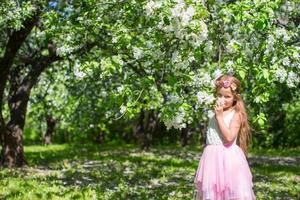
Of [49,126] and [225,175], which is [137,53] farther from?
[49,126]

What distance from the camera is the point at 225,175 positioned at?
7840 mm

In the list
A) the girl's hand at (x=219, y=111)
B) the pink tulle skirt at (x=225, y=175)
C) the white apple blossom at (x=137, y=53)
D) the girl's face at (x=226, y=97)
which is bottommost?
the pink tulle skirt at (x=225, y=175)

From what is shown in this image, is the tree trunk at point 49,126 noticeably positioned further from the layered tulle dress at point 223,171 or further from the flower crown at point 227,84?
the flower crown at point 227,84

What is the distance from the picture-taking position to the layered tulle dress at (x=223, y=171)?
781cm

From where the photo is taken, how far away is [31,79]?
20250 millimetres

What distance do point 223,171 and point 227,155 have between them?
233 millimetres

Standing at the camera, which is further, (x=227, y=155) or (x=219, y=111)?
(x=227, y=155)

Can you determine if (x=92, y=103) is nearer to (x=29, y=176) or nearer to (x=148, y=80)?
(x=29, y=176)

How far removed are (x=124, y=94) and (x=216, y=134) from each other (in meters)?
1.44

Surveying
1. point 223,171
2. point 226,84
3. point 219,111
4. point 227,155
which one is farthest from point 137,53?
point 223,171

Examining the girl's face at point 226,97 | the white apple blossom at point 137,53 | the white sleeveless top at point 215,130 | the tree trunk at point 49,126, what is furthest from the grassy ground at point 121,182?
the tree trunk at point 49,126

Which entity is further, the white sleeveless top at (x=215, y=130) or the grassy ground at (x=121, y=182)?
the grassy ground at (x=121, y=182)

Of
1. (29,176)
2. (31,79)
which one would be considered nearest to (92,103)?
(31,79)

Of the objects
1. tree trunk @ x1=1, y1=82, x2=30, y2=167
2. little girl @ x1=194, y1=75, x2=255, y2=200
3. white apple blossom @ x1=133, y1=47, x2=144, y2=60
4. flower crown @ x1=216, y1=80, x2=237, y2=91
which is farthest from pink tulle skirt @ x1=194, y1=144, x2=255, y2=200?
tree trunk @ x1=1, y1=82, x2=30, y2=167
